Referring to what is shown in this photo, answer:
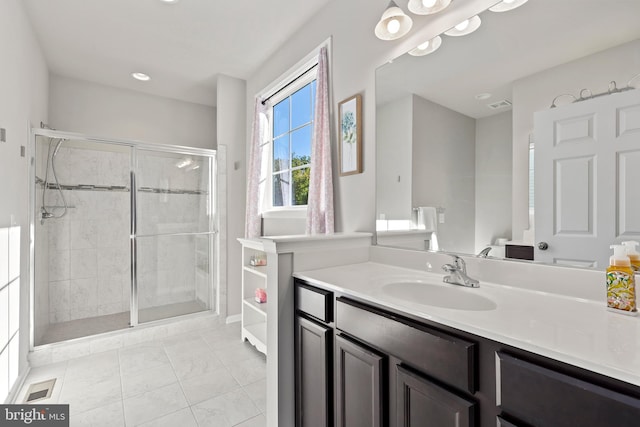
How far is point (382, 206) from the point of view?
1.73m

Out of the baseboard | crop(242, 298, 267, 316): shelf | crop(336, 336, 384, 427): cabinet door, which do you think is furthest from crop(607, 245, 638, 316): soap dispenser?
the baseboard

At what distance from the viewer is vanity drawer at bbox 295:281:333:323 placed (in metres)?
1.25

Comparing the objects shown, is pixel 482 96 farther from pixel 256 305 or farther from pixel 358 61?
pixel 256 305

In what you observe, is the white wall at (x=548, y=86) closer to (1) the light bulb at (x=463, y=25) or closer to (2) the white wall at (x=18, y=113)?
(1) the light bulb at (x=463, y=25)

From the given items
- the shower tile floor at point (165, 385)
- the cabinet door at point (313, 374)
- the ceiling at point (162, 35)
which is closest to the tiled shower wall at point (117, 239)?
the shower tile floor at point (165, 385)

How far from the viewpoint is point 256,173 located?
9.76 ft

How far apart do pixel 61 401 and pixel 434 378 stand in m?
2.32

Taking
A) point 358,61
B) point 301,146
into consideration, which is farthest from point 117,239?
point 358,61

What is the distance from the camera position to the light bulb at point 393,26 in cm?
150

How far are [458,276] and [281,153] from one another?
6.95 ft

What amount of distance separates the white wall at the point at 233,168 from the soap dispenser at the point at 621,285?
304cm

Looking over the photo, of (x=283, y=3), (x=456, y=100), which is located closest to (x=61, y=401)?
(x=456, y=100)

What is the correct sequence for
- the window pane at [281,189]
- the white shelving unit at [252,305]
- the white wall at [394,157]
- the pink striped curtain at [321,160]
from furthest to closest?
the window pane at [281,189]
the white shelving unit at [252,305]
the pink striped curtain at [321,160]
the white wall at [394,157]

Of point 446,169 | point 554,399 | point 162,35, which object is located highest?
point 162,35
